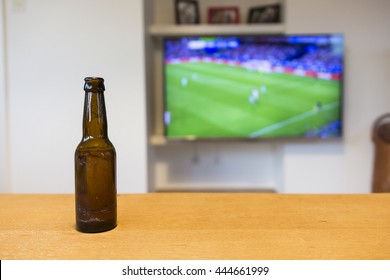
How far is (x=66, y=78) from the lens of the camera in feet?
6.73

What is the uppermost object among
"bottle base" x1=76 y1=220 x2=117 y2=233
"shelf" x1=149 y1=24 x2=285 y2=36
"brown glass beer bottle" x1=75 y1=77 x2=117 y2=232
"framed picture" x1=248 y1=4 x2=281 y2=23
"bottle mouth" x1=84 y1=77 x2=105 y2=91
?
"framed picture" x1=248 y1=4 x2=281 y2=23

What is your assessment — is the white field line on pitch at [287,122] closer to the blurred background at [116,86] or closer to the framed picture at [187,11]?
the blurred background at [116,86]

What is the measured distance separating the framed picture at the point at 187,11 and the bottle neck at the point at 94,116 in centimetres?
202

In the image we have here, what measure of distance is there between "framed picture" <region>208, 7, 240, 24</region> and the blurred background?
0.41m

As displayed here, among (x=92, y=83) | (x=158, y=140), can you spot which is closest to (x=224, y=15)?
(x=158, y=140)

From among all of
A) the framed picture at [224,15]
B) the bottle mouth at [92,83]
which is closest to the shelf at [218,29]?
the framed picture at [224,15]

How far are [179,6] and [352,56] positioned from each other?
1.44m

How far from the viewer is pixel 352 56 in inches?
89.4

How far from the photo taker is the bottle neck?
0.52m

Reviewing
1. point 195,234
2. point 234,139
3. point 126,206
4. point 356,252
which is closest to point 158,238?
point 195,234

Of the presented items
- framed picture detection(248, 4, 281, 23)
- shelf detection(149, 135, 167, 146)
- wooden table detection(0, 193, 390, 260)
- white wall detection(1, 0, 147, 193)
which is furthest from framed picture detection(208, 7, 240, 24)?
wooden table detection(0, 193, 390, 260)

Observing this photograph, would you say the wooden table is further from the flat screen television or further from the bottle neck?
the flat screen television

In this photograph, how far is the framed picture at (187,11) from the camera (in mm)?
2328

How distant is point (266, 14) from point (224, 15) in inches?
13.7
